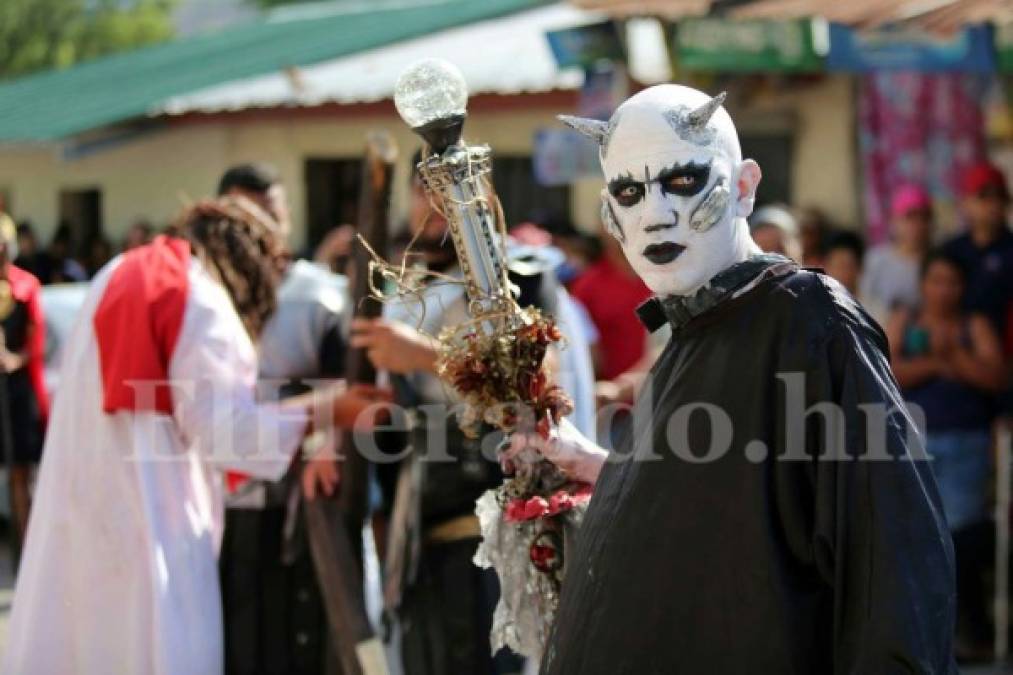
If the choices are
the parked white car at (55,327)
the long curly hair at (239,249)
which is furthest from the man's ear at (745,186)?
the parked white car at (55,327)

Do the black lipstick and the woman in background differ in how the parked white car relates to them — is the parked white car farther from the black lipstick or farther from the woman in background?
the black lipstick

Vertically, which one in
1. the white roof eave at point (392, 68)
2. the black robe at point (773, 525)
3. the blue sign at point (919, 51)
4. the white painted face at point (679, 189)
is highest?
the white roof eave at point (392, 68)

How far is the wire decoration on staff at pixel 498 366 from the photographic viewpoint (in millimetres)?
3604

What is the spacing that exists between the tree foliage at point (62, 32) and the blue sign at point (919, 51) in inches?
833

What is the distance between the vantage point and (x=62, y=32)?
2884 cm

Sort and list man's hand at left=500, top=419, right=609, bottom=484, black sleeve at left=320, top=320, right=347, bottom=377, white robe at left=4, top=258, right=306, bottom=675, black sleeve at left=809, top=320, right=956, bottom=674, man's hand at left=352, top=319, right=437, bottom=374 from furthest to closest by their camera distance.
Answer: black sleeve at left=320, top=320, right=347, bottom=377 < man's hand at left=352, top=319, right=437, bottom=374 < white robe at left=4, top=258, right=306, bottom=675 < man's hand at left=500, top=419, right=609, bottom=484 < black sleeve at left=809, top=320, right=956, bottom=674

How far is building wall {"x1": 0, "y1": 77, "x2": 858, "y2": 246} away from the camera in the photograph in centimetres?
1113

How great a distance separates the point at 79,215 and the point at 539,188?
308 inches

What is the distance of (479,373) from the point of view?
12.0ft

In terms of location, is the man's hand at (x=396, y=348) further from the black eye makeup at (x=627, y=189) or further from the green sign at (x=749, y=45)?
the green sign at (x=749, y=45)

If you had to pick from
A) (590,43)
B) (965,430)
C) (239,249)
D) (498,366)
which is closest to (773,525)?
(498,366)

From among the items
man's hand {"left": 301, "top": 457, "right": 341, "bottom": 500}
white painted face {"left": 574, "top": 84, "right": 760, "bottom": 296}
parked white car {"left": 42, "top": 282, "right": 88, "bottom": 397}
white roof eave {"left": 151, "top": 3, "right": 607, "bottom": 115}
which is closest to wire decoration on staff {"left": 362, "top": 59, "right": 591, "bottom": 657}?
white painted face {"left": 574, "top": 84, "right": 760, "bottom": 296}

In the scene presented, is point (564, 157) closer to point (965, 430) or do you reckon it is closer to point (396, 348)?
point (965, 430)

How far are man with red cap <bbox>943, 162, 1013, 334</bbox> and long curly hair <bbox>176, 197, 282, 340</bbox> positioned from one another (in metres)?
3.58
